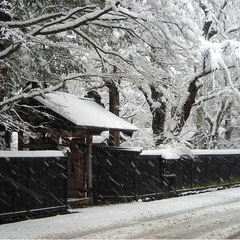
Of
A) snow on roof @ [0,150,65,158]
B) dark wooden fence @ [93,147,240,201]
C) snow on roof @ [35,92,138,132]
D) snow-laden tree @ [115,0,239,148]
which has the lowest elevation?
dark wooden fence @ [93,147,240,201]

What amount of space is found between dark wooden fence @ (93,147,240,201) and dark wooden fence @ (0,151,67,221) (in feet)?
9.36

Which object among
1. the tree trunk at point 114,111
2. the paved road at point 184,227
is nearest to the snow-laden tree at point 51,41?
the paved road at point 184,227

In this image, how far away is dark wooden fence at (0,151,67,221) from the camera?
12227 millimetres

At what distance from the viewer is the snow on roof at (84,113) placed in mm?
15109

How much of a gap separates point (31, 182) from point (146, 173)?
6053 millimetres

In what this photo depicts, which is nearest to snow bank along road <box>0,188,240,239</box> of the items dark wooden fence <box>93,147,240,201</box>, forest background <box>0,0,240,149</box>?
dark wooden fence <box>93,147,240,201</box>

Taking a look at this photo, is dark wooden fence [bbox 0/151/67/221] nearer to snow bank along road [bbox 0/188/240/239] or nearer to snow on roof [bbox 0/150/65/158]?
snow on roof [bbox 0/150/65/158]

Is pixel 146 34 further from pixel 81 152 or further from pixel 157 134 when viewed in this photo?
pixel 157 134

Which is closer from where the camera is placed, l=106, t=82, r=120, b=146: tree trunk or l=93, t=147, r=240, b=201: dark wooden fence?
l=93, t=147, r=240, b=201: dark wooden fence

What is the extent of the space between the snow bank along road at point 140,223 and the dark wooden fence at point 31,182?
1.81 feet

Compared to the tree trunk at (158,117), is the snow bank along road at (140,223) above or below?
below

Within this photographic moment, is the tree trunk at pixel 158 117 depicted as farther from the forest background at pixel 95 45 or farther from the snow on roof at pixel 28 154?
the snow on roof at pixel 28 154

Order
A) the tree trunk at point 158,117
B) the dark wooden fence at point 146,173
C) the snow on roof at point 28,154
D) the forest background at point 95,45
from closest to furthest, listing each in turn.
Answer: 1. the forest background at point 95,45
2. the snow on roof at point 28,154
3. the dark wooden fence at point 146,173
4. the tree trunk at point 158,117

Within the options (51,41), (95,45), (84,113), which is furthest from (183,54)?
(84,113)
